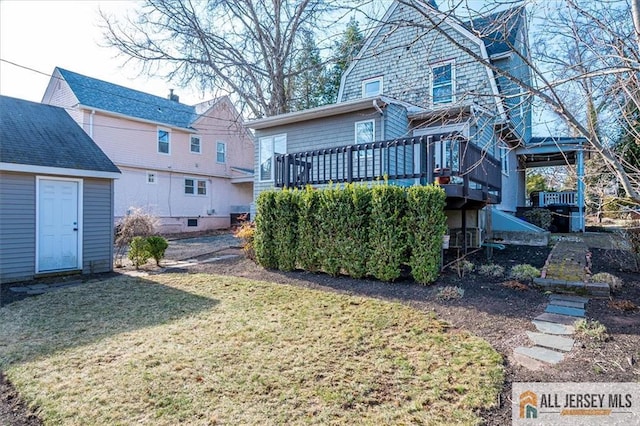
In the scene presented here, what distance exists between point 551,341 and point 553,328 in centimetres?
39

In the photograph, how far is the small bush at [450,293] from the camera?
5.19 meters

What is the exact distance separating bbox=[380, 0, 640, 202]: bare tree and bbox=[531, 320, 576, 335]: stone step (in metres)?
1.61

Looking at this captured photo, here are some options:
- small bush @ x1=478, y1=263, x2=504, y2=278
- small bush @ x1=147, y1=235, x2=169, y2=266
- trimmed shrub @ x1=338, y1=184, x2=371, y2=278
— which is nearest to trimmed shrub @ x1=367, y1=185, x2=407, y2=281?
trimmed shrub @ x1=338, y1=184, x2=371, y2=278

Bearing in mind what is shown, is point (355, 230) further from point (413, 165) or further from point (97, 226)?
point (97, 226)

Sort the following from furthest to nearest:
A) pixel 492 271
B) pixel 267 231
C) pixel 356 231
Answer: pixel 267 231 → pixel 356 231 → pixel 492 271

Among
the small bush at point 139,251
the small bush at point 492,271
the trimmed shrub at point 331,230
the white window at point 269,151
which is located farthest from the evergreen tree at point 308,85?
the small bush at point 492,271

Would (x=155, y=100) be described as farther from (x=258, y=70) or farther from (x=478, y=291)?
(x=478, y=291)

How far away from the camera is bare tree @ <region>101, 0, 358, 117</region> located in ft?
46.5

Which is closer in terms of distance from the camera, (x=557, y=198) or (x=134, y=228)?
(x=134, y=228)

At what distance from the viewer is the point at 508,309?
465cm

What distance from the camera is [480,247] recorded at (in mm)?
8508

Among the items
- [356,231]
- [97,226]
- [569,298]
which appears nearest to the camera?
[569,298]

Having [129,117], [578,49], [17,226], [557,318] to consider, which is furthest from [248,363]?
[129,117]

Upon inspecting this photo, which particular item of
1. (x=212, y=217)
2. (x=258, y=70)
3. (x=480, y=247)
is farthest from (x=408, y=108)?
(x=212, y=217)
